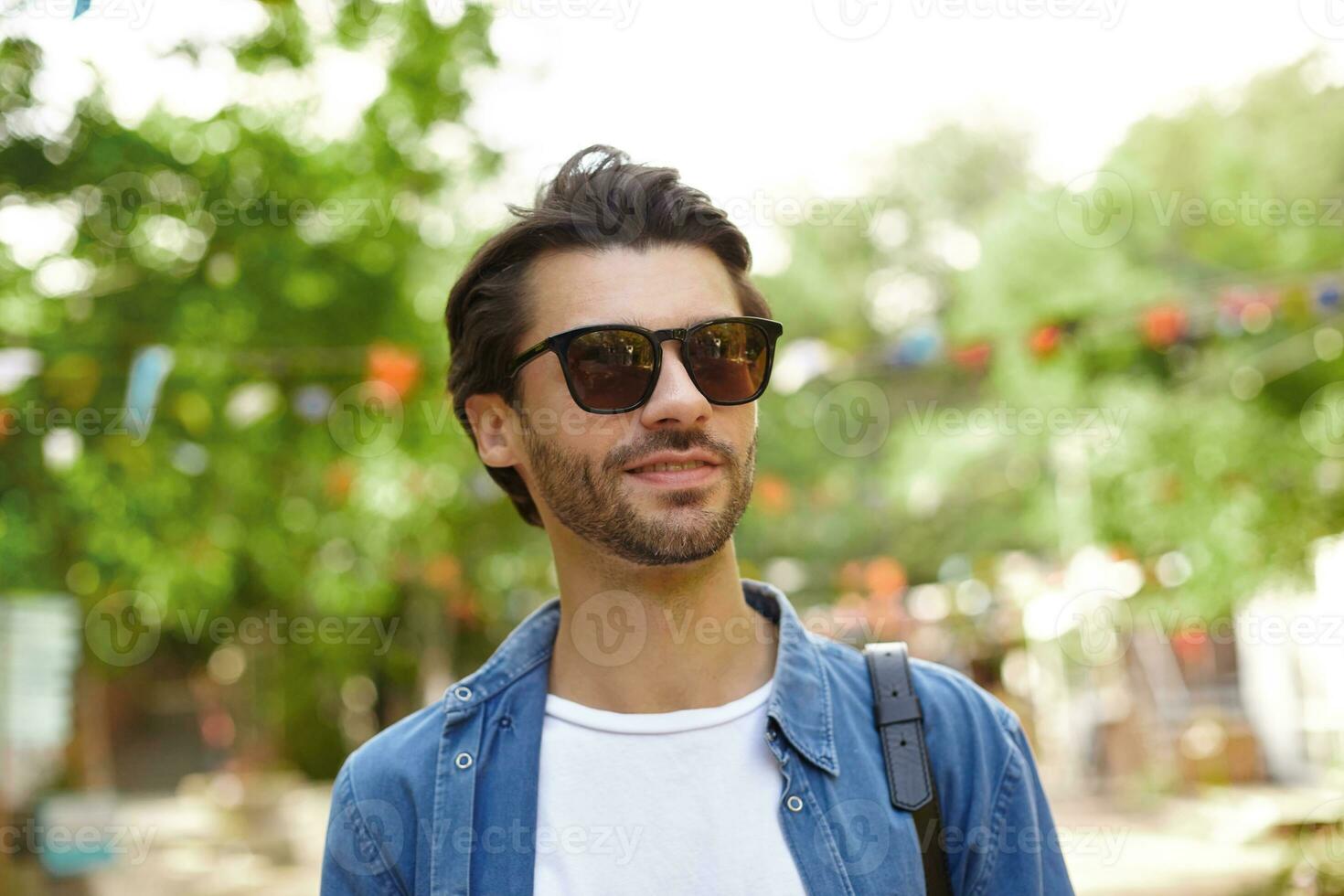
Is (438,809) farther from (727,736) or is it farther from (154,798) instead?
(154,798)

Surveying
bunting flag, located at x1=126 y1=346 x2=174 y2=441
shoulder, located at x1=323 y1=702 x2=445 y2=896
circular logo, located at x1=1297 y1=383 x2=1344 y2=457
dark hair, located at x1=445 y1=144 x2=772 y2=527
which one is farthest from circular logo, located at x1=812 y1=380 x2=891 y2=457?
shoulder, located at x1=323 y1=702 x2=445 y2=896

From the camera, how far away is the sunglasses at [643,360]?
2223 mm

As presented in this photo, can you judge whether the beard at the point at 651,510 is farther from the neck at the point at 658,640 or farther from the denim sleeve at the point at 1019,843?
the denim sleeve at the point at 1019,843

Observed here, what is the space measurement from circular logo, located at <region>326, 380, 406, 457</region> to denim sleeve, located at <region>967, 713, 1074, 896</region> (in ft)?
23.5

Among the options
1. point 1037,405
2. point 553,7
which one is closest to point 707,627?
point 553,7

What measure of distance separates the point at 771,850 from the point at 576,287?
1079 mm

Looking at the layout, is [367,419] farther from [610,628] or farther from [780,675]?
[780,675]

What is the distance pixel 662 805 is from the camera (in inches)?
81.4

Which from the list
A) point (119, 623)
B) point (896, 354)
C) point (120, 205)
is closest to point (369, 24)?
point (120, 205)

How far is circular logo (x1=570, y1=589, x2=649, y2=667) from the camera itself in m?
2.24

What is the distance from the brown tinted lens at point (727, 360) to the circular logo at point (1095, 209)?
14379mm

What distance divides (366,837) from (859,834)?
0.85 meters

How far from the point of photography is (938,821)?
6.70ft

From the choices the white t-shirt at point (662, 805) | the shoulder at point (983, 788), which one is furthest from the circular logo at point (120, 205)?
the shoulder at point (983, 788)
